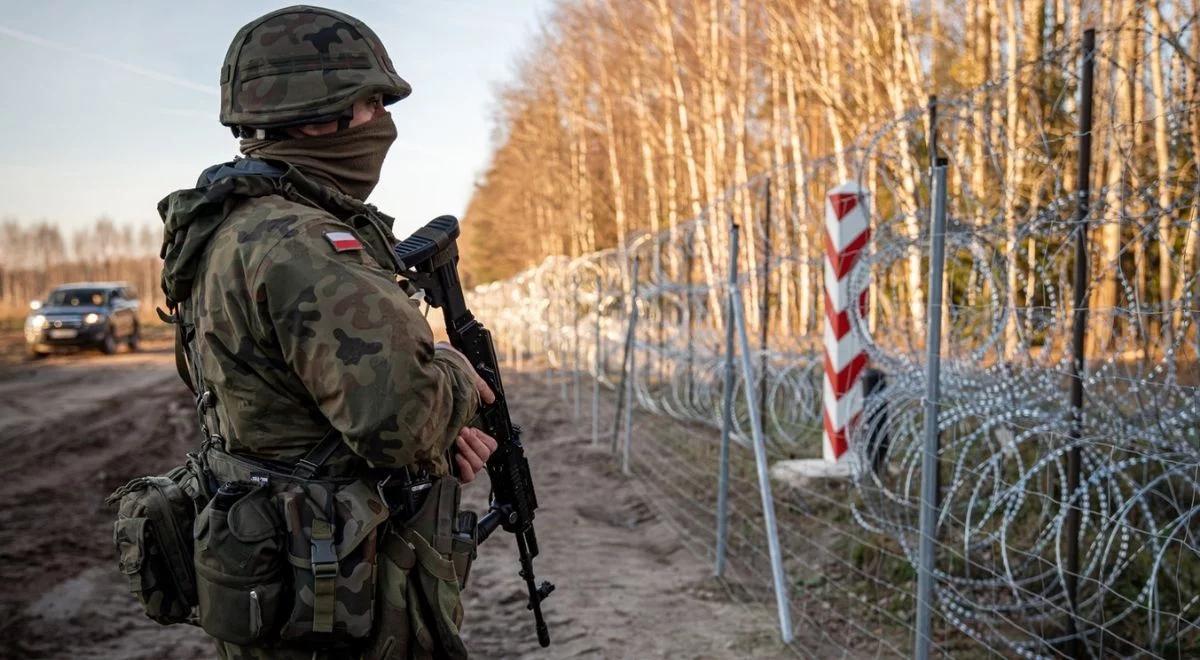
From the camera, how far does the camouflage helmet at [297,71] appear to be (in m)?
1.90

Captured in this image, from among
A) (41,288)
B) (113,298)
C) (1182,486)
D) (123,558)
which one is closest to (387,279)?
(123,558)

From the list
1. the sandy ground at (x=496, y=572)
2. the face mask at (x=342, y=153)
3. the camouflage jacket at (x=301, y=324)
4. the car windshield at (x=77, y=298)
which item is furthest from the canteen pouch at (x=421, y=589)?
the car windshield at (x=77, y=298)

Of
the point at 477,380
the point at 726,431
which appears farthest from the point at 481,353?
the point at 726,431

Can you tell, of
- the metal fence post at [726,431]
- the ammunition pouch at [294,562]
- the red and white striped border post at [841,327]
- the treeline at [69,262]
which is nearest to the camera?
the ammunition pouch at [294,562]

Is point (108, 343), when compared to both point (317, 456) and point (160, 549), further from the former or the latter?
point (317, 456)

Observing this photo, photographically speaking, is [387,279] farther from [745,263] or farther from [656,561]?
[745,263]

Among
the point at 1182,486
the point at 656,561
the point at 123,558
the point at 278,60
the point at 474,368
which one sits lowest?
the point at 656,561

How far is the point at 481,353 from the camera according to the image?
2.19 m

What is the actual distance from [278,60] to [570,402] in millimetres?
11407

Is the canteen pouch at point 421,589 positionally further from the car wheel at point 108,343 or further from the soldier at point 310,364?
the car wheel at point 108,343

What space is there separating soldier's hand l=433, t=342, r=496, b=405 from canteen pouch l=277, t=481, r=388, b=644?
1.06 feet

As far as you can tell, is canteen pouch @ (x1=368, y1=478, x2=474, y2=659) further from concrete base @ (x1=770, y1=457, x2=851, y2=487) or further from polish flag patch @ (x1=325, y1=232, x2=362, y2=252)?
concrete base @ (x1=770, y1=457, x2=851, y2=487)

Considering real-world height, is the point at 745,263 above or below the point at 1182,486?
above

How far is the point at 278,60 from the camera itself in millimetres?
1914
